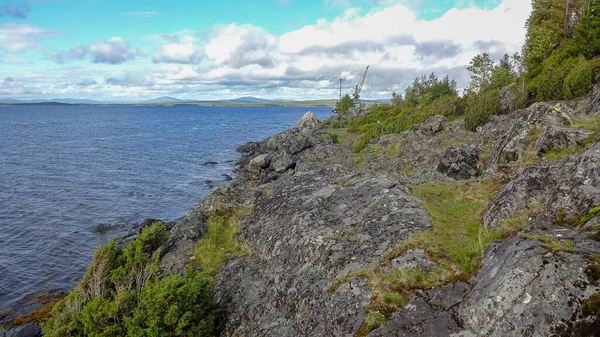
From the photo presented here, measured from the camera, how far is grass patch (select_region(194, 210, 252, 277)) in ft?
50.1

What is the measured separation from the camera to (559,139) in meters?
16.0

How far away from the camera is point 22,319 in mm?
20531

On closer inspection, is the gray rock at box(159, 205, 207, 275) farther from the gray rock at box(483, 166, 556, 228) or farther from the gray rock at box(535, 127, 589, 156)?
the gray rock at box(535, 127, 589, 156)

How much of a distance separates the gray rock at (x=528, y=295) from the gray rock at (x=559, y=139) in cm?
1028

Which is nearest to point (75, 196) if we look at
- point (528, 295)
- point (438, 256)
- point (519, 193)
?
point (438, 256)

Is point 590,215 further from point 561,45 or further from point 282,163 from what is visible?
point 561,45

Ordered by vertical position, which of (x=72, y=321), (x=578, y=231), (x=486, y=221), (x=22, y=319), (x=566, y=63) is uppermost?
(x=566, y=63)

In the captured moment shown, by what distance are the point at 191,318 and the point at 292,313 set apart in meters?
3.29

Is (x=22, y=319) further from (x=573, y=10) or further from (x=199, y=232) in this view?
(x=573, y=10)

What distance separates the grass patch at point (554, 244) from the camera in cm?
750

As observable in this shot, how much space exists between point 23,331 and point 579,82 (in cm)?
4696

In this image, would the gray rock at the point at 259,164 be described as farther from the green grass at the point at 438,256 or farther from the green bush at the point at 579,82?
the green grass at the point at 438,256

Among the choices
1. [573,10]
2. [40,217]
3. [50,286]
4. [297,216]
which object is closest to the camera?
[297,216]

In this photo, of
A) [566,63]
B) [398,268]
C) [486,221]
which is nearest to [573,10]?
[566,63]
